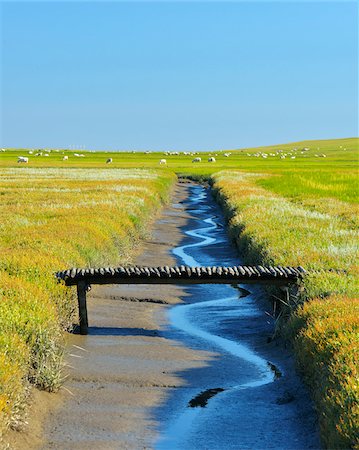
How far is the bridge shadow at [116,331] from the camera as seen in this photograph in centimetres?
1459

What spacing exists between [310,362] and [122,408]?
2.74 meters

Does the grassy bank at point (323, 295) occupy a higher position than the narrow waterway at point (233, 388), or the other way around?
the grassy bank at point (323, 295)

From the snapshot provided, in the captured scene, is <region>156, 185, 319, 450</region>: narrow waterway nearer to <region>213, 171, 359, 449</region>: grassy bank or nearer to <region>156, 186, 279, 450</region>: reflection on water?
<region>156, 186, 279, 450</region>: reflection on water

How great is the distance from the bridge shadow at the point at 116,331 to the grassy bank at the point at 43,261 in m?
0.46

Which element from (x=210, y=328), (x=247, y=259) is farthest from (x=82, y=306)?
(x=247, y=259)

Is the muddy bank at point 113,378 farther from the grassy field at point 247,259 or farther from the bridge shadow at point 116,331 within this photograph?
the grassy field at point 247,259

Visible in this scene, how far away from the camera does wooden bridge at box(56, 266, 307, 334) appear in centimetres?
1456

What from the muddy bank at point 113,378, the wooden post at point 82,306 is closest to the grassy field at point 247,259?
the wooden post at point 82,306

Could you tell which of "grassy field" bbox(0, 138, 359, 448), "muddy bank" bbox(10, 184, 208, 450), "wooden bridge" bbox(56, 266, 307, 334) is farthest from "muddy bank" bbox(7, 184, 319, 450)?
"wooden bridge" bbox(56, 266, 307, 334)

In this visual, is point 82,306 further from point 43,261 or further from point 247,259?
point 247,259

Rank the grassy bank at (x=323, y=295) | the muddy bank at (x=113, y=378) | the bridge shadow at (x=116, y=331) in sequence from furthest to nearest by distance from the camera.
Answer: the bridge shadow at (x=116, y=331), the muddy bank at (x=113, y=378), the grassy bank at (x=323, y=295)

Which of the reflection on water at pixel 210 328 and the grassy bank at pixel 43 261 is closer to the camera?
the grassy bank at pixel 43 261

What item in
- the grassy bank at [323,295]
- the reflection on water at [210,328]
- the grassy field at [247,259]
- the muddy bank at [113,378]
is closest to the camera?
the grassy bank at [323,295]

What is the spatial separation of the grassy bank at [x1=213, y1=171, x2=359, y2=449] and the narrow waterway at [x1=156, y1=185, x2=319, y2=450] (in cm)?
53
